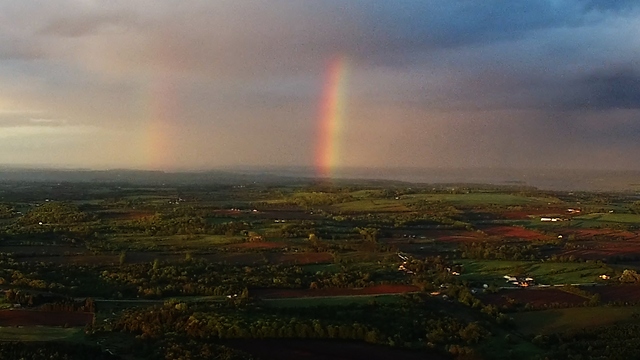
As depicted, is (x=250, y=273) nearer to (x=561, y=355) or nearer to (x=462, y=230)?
(x=561, y=355)

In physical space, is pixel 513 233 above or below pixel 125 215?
below

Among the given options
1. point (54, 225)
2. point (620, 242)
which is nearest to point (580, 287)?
point (620, 242)

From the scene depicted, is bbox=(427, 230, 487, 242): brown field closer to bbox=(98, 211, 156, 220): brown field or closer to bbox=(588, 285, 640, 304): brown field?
bbox=(588, 285, 640, 304): brown field

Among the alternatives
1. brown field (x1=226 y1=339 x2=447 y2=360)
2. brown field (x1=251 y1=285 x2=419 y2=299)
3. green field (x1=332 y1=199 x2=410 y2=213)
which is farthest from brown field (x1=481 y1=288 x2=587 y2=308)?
green field (x1=332 y1=199 x2=410 y2=213)

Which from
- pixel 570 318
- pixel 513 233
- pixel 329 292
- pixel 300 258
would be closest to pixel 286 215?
pixel 513 233

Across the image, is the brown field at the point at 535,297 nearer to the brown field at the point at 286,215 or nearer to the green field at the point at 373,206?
the brown field at the point at 286,215

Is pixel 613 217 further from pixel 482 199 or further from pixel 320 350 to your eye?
pixel 320 350
